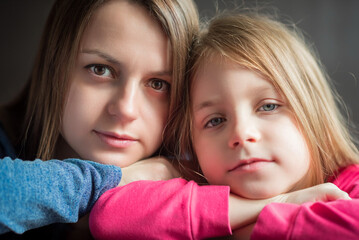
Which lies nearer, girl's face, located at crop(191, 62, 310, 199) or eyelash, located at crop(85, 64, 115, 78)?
girl's face, located at crop(191, 62, 310, 199)

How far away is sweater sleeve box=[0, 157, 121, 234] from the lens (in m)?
0.58

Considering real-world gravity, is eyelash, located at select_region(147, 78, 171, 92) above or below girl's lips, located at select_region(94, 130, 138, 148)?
above

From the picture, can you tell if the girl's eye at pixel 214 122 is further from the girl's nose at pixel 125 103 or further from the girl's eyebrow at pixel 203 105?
the girl's nose at pixel 125 103

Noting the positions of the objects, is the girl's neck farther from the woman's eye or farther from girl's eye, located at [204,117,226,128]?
girl's eye, located at [204,117,226,128]

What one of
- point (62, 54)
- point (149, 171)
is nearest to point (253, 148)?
point (149, 171)

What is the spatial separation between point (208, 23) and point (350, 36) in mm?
573

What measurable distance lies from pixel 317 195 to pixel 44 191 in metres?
0.46

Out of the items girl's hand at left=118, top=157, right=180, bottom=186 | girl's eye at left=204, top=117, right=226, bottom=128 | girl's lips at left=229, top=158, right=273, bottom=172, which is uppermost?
girl's eye at left=204, top=117, right=226, bottom=128

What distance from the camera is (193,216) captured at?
0.65 metres

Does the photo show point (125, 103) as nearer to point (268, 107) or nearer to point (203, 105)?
point (203, 105)

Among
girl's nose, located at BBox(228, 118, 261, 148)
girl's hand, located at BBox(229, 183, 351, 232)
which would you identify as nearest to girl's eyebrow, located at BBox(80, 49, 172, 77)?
girl's nose, located at BBox(228, 118, 261, 148)

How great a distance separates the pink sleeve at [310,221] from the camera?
1.88 feet

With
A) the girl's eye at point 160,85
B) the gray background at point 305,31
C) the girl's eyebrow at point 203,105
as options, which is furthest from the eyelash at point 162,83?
the gray background at point 305,31

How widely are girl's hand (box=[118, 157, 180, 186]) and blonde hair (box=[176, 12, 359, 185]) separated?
0.20 ft
